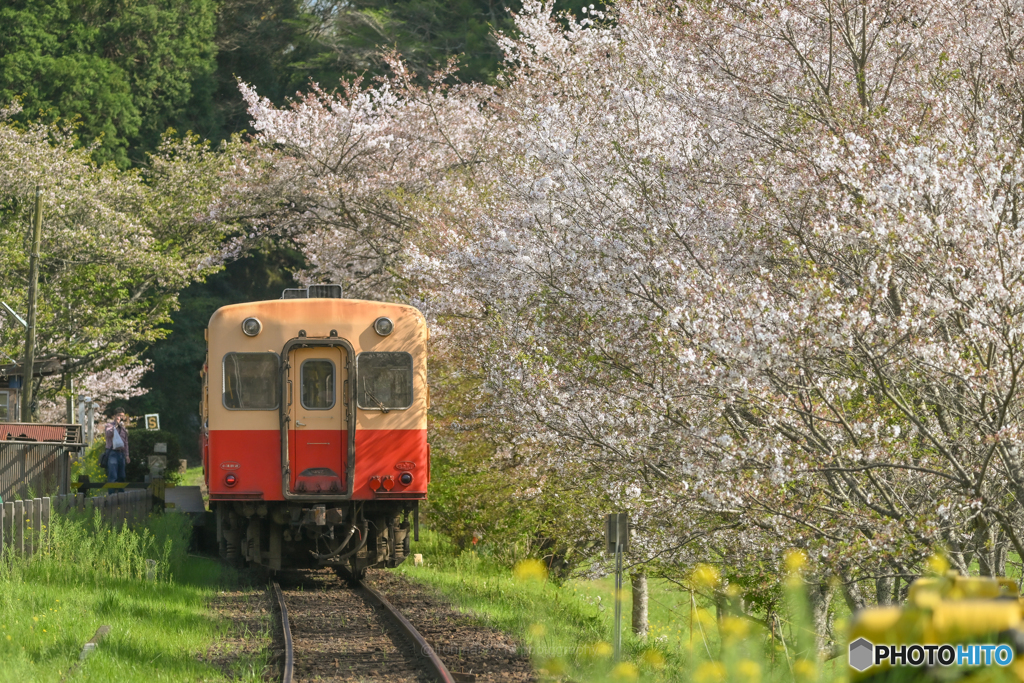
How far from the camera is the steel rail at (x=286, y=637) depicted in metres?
7.00

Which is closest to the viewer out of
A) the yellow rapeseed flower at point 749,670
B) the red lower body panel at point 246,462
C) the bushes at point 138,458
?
the yellow rapeseed flower at point 749,670

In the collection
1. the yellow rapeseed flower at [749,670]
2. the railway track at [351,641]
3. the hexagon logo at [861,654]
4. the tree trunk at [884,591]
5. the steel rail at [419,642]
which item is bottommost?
the railway track at [351,641]

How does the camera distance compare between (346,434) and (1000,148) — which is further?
(346,434)

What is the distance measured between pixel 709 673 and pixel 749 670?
156 millimetres

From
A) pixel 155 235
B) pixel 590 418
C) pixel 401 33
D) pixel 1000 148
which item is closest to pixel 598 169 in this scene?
pixel 590 418

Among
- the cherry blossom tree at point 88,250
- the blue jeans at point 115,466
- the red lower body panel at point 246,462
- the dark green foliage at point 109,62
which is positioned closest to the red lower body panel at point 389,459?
the red lower body panel at point 246,462

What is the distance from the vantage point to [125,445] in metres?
21.2

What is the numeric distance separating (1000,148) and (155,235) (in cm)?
2473

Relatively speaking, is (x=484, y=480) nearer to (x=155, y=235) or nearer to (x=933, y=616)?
(x=933, y=616)

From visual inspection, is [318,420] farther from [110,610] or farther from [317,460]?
[110,610]

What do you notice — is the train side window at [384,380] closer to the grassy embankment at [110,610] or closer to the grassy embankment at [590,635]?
the grassy embankment at [590,635]

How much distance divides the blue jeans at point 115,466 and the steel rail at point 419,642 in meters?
11.7

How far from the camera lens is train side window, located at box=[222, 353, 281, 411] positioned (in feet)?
35.2

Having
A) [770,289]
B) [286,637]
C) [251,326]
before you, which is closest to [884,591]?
[770,289]
